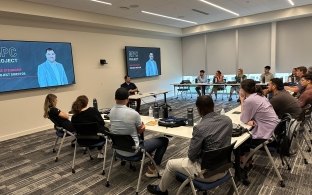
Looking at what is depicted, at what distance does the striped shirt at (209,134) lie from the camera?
6.42 ft

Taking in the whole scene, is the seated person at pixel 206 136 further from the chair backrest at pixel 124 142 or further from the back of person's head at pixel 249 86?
the back of person's head at pixel 249 86

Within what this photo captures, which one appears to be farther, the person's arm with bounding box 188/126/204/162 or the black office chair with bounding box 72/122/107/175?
the black office chair with bounding box 72/122/107/175

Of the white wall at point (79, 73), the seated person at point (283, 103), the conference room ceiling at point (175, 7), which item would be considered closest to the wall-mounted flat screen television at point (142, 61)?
the white wall at point (79, 73)

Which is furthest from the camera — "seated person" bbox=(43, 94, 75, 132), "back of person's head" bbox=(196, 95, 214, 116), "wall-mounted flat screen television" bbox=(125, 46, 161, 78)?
"wall-mounted flat screen television" bbox=(125, 46, 161, 78)

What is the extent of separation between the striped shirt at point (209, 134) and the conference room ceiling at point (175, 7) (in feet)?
15.4

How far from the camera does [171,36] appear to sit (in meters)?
10.8

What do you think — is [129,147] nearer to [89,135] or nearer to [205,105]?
[89,135]

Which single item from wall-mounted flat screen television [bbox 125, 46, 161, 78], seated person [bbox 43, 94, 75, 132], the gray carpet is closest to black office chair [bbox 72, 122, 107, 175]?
the gray carpet

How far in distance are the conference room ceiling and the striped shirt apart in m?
4.70

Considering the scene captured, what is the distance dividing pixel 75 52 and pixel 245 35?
660 cm

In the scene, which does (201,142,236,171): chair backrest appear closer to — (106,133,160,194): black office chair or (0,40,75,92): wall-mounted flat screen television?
(106,133,160,194): black office chair

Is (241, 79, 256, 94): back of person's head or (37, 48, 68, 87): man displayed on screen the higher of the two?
(37, 48, 68, 87): man displayed on screen

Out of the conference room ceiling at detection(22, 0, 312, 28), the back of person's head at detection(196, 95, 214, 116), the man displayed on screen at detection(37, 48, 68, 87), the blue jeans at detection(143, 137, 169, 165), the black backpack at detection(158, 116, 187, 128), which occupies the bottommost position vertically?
the blue jeans at detection(143, 137, 169, 165)

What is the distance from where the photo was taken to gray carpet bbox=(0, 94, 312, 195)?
281 cm
